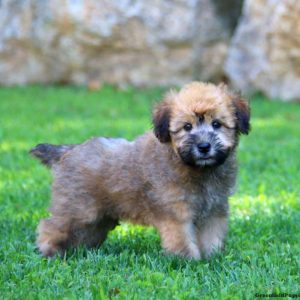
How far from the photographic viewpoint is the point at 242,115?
5.85m

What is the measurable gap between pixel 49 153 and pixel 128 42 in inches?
439

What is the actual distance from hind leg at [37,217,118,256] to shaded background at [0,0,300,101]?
1036 centimetres

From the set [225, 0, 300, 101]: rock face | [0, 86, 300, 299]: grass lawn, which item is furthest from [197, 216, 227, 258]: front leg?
[225, 0, 300, 101]: rock face

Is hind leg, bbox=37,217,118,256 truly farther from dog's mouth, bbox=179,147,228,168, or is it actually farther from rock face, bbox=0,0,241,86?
rock face, bbox=0,0,241,86

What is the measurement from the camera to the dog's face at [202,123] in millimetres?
5586

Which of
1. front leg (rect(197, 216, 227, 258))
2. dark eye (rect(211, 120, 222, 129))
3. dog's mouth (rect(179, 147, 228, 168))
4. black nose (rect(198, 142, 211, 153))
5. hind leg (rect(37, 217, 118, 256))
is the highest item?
dark eye (rect(211, 120, 222, 129))

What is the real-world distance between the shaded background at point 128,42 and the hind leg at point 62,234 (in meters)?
10.4

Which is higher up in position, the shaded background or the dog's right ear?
the dog's right ear

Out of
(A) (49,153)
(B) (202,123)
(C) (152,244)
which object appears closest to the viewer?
(B) (202,123)

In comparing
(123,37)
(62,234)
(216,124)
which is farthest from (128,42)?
(216,124)

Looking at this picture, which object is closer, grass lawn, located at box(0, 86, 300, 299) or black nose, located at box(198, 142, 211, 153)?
grass lawn, located at box(0, 86, 300, 299)

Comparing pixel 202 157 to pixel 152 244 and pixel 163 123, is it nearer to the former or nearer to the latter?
pixel 163 123

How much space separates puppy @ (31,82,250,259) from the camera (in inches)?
223

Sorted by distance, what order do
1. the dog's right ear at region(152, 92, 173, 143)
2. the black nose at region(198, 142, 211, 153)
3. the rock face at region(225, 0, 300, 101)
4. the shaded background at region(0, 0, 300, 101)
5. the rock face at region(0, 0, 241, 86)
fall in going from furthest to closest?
the rock face at region(0, 0, 241, 86), the shaded background at region(0, 0, 300, 101), the rock face at region(225, 0, 300, 101), the dog's right ear at region(152, 92, 173, 143), the black nose at region(198, 142, 211, 153)
